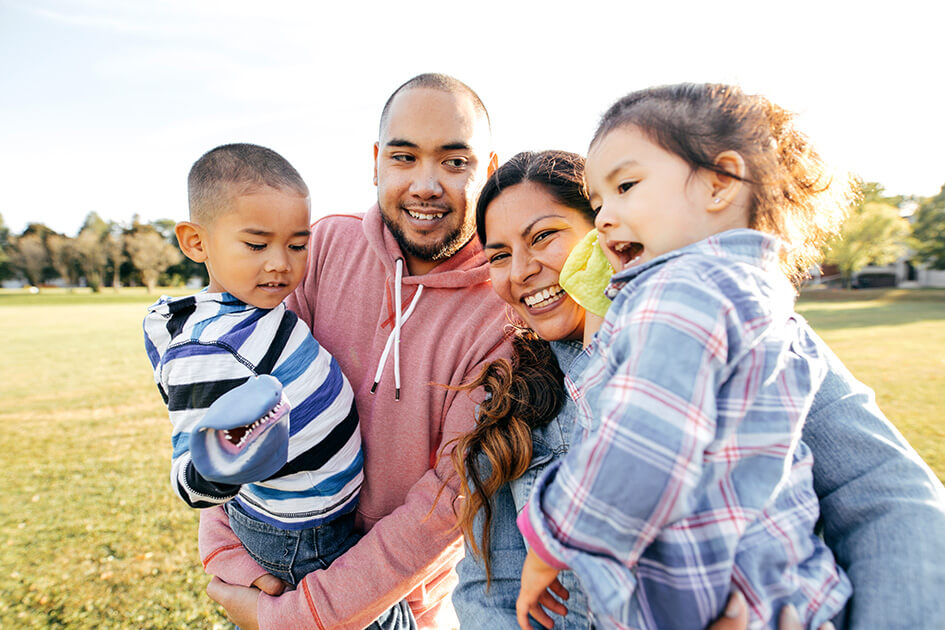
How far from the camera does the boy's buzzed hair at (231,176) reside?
2203 millimetres

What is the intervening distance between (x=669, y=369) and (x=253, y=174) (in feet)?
6.05

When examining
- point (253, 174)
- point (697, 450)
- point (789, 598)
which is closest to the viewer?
point (697, 450)

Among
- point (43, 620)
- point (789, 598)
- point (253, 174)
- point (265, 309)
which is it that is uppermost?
point (253, 174)

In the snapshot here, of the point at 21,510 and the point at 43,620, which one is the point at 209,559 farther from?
the point at 21,510

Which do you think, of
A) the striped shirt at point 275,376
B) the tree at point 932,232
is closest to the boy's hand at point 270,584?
the striped shirt at point 275,376

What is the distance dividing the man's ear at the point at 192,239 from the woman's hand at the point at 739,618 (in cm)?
222

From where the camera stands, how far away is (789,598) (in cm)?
132

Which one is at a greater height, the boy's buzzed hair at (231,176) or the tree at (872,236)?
the boy's buzzed hair at (231,176)

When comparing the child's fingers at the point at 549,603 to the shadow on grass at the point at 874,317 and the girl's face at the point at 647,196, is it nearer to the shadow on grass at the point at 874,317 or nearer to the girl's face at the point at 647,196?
the girl's face at the point at 647,196

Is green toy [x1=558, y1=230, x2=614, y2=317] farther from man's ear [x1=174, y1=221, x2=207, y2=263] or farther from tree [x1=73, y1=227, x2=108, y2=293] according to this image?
tree [x1=73, y1=227, x2=108, y2=293]

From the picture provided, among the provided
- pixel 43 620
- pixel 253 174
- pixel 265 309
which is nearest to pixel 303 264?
pixel 265 309

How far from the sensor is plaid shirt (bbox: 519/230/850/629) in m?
1.10

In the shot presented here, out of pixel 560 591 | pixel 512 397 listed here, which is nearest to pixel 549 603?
pixel 560 591

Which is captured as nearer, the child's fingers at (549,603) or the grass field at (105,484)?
the child's fingers at (549,603)
